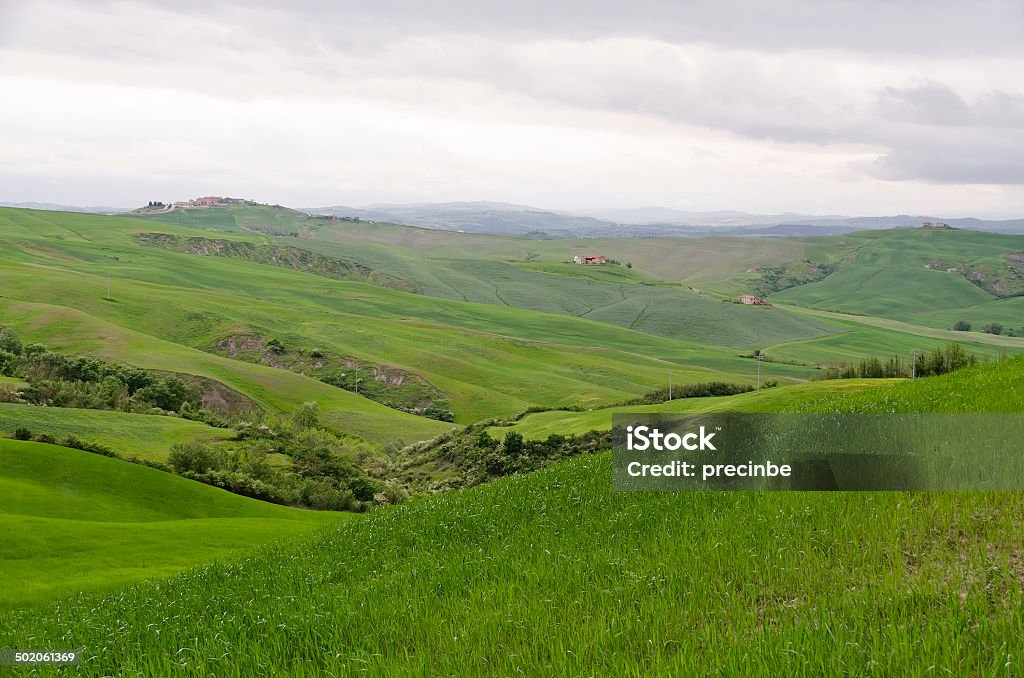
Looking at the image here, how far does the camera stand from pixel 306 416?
104688mm

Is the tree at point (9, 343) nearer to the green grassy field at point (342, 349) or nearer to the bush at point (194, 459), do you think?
the green grassy field at point (342, 349)

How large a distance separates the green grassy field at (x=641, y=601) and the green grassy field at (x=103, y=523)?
11.5 m

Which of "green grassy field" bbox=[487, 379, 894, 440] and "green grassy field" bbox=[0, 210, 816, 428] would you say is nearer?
"green grassy field" bbox=[487, 379, 894, 440]

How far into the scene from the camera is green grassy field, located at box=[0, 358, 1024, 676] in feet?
27.5

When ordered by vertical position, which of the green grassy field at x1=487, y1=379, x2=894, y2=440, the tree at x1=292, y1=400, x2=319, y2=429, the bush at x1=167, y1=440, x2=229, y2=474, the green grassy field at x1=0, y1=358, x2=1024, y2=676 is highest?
the green grassy field at x1=0, y1=358, x2=1024, y2=676

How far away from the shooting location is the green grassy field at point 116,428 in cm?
6681

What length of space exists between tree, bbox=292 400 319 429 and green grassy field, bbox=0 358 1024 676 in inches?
3361

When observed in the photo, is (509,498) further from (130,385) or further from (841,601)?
(130,385)

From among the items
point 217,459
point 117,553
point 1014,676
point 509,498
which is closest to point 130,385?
point 217,459

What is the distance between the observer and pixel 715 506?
16.1 m

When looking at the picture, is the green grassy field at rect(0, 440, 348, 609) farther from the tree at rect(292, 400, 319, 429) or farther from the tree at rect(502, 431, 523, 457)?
the tree at rect(292, 400, 319, 429)

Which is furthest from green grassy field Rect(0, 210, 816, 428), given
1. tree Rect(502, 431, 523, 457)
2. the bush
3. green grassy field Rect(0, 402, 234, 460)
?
the bush

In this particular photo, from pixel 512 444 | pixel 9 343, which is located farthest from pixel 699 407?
pixel 9 343

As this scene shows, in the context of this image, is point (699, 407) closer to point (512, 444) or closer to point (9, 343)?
point (512, 444)
